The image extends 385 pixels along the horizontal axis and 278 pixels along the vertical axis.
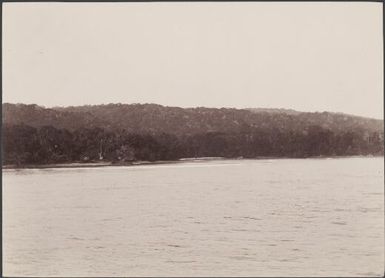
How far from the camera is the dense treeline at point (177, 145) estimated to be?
550 cm

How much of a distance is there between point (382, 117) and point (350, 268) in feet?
4.22

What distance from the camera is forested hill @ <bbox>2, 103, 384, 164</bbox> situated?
5.39m

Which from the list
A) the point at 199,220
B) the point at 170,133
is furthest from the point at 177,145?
the point at 199,220

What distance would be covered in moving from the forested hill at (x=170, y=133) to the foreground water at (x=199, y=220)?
0.42 ft

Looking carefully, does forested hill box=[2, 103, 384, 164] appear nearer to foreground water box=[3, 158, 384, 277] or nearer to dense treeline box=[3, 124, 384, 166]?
dense treeline box=[3, 124, 384, 166]

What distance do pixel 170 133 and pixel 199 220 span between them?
0.81 m

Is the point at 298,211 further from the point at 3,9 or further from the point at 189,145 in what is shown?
the point at 3,9

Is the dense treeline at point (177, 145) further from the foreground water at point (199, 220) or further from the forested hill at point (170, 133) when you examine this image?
the foreground water at point (199, 220)

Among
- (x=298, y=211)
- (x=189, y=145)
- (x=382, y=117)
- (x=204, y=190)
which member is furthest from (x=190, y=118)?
(x=382, y=117)

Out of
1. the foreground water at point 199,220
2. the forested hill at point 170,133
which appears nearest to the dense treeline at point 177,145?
the forested hill at point 170,133

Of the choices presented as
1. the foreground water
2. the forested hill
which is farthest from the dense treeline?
the foreground water

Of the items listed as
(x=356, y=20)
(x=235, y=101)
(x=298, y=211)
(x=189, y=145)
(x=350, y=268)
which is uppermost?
(x=356, y=20)

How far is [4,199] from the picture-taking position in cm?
532

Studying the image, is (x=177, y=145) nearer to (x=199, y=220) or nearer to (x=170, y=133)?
(x=170, y=133)
